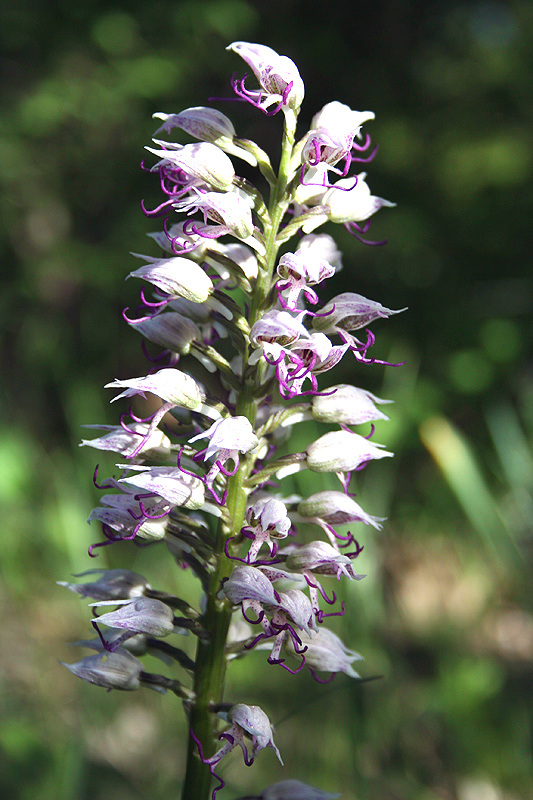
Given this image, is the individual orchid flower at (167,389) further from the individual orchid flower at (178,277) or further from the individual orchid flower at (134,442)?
the individual orchid flower at (178,277)

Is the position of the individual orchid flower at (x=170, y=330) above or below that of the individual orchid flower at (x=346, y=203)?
below

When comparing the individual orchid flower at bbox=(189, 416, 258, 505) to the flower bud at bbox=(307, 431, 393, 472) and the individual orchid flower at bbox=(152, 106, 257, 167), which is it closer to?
the flower bud at bbox=(307, 431, 393, 472)

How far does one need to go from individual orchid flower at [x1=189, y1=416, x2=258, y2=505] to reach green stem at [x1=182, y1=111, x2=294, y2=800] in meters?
0.05

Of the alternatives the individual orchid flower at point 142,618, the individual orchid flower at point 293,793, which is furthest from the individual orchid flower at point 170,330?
the individual orchid flower at point 293,793

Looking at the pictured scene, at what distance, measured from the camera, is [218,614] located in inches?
44.4

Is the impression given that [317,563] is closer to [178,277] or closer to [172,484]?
[172,484]

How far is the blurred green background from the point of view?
2781mm

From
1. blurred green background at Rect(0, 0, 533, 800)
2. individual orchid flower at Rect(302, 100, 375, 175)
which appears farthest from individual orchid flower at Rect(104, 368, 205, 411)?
blurred green background at Rect(0, 0, 533, 800)

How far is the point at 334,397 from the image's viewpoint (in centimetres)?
118

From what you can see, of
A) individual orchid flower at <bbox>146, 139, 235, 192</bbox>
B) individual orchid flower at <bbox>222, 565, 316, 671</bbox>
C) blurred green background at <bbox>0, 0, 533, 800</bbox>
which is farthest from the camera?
blurred green background at <bbox>0, 0, 533, 800</bbox>


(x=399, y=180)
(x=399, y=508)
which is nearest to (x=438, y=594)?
(x=399, y=508)

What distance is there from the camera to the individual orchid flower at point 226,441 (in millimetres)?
1010

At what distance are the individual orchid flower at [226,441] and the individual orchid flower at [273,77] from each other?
0.56 metres

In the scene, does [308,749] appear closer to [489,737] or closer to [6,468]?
[489,737]
